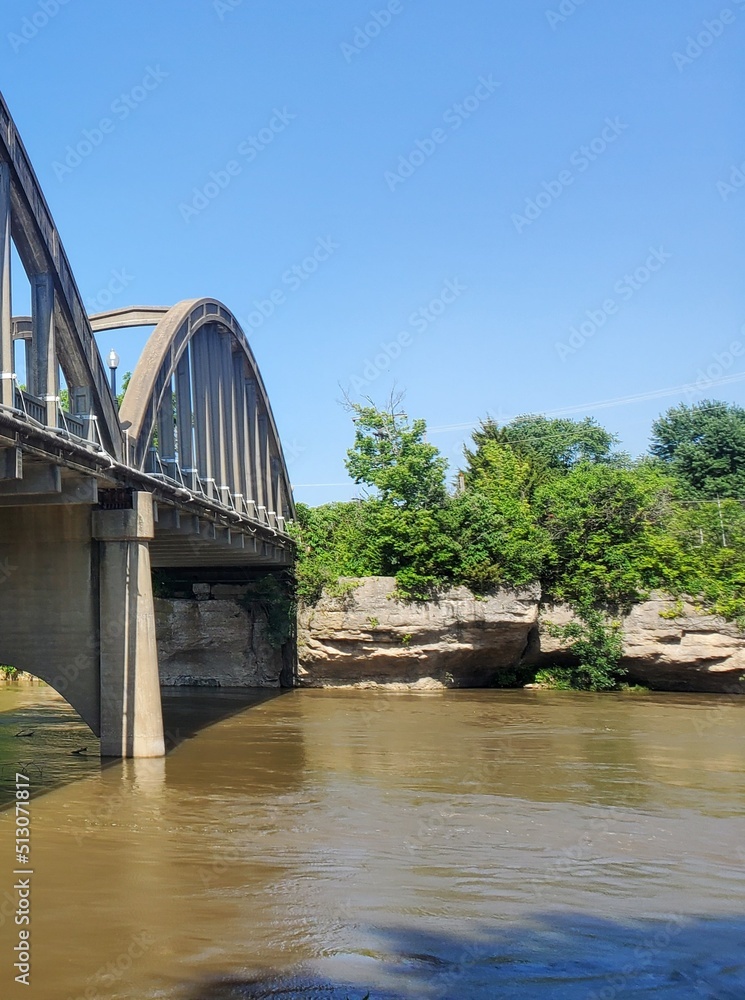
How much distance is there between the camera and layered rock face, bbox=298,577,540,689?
32.4 meters

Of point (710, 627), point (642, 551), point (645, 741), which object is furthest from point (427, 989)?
point (642, 551)

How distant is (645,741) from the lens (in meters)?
20.7

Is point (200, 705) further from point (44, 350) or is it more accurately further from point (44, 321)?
point (44, 321)

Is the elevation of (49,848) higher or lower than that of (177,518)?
lower

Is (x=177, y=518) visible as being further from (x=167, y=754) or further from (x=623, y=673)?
(x=623, y=673)

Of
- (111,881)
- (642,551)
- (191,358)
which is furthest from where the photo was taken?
(642,551)

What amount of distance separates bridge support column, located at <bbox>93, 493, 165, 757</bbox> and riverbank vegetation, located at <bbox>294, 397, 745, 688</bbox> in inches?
617

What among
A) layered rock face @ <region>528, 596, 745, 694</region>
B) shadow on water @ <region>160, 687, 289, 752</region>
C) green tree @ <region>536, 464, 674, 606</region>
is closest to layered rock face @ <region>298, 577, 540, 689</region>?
green tree @ <region>536, 464, 674, 606</region>

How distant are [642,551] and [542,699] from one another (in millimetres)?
6907

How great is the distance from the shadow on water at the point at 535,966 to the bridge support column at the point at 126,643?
35.8 feet

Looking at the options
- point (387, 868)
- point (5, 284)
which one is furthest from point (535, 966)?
point (5, 284)

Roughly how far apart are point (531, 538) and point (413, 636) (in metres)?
5.46

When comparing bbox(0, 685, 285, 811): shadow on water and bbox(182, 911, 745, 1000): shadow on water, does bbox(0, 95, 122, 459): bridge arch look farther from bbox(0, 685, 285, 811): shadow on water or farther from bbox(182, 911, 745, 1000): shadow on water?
bbox(182, 911, 745, 1000): shadow on water

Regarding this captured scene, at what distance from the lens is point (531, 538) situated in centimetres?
3400
